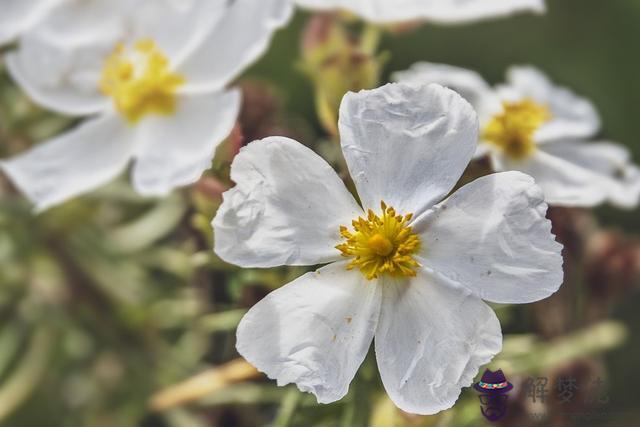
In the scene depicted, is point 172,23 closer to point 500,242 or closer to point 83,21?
point 83,21

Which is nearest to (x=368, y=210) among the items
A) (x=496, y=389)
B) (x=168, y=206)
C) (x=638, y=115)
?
(x=496, y=389)

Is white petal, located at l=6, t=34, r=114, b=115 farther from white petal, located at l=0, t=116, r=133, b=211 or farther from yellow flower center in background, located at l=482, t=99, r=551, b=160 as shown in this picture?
yellow flower center in background, located at l=482, t=99, r=551, b=160

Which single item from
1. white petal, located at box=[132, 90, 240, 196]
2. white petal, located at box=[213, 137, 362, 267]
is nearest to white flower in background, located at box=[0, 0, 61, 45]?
white petal, located at box=[132, 90, 240, 196]

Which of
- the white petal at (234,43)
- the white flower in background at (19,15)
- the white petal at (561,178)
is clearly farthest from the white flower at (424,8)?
the white flower in background at (19,15)

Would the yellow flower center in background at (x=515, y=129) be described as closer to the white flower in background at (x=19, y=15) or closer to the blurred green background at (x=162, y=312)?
the blurred green background at (x=162, y=312)

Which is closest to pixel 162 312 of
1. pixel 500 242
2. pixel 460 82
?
pixel 460 82

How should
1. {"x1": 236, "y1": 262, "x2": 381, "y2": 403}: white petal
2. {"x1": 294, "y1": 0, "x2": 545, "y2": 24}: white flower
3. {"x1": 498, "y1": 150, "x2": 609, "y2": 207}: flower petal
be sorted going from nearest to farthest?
{"x1": 236, "y1": 262, "x2": 381, "y2": 403}: white petal < {"x1": 498, "y1": 150, "x2": 609, "y2": 207}: flower petal < {"x1": 294, "y1": 0, "x2": 545, "y2": 24}: white flower
